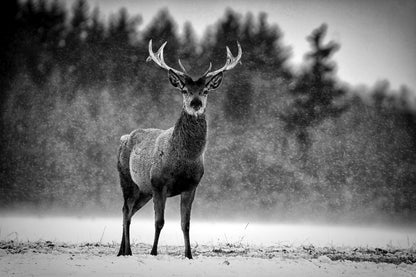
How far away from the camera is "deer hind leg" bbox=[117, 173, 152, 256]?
33.0 feet

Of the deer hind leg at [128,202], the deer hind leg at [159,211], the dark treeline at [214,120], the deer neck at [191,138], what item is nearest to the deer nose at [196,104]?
the deer neck at [191,138]

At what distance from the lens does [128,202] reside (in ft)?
34.9

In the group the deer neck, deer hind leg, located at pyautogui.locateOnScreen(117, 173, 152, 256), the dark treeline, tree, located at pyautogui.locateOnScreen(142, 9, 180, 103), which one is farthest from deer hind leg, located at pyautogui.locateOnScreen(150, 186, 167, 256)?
Answer: tree, located at pyautogui.locateOnScreen(142, 9, 180, 103)

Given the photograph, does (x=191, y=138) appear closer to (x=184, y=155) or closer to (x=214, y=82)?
(x=184, y=155)

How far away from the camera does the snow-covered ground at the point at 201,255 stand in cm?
759

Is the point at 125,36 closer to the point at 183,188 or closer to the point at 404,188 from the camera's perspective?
the point at 404,188

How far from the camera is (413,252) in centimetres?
1151

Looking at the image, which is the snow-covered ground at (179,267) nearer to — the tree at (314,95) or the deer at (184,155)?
the deer at (184,155)

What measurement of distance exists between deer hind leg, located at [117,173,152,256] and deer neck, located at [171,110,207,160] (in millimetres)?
1975

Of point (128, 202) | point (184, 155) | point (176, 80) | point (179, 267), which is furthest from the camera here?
point (128, 202)

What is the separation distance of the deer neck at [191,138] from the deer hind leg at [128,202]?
1975 mm

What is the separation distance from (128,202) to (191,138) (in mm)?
2568

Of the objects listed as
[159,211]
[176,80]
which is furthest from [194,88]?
[159,211]

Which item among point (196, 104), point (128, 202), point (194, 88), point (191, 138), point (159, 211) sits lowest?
point (159, 211)
